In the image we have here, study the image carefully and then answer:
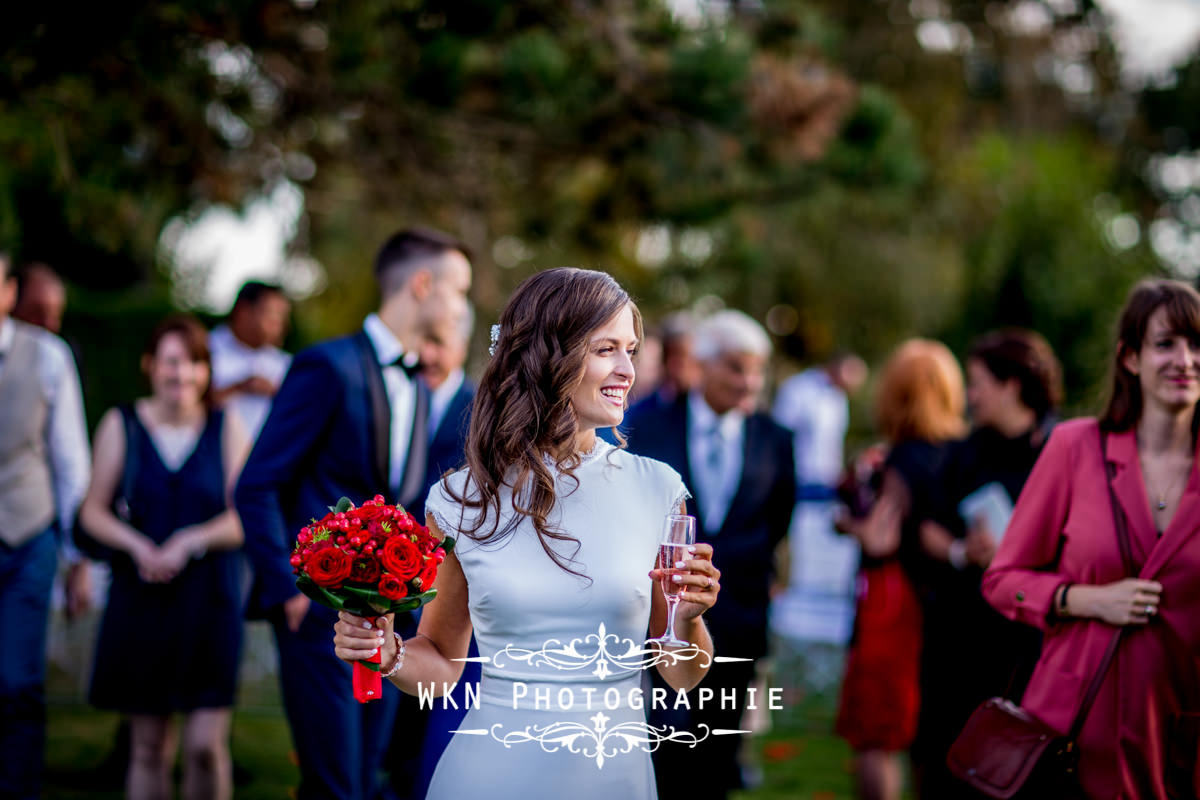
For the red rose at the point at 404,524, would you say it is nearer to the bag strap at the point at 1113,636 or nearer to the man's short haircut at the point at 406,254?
the man's short haircut at the point at 406,254

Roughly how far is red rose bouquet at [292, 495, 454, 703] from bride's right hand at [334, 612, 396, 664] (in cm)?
3

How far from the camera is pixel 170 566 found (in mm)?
5211

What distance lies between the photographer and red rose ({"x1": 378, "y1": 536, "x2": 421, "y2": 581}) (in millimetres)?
2592

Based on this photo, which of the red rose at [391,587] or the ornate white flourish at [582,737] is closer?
the red rose at [391,587]

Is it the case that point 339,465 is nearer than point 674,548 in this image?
No

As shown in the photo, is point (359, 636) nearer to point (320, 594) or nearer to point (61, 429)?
point (320, 594)

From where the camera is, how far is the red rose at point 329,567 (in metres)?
2.60

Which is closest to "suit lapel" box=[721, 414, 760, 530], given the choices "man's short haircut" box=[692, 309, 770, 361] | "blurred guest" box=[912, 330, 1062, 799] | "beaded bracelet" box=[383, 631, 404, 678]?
"man's short haircut" box=[692, 309, 770, 361]

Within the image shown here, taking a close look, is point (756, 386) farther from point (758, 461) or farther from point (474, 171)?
point (474, 171)

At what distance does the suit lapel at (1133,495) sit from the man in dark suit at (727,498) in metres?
2.10

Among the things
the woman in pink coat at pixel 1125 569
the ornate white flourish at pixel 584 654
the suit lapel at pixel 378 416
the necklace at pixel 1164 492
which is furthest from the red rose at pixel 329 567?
the necklace at pixel 1164 492

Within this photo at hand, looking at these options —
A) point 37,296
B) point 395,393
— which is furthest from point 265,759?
point 395,393

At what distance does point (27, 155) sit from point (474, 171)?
341 centimetres

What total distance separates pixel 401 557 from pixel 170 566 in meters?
3.04
